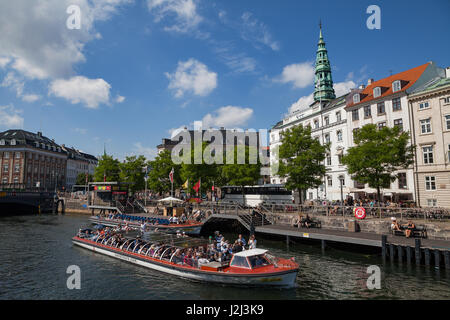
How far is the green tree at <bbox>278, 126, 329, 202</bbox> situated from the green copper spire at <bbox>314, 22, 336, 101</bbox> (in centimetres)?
2324

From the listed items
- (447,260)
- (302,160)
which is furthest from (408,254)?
(302,160)

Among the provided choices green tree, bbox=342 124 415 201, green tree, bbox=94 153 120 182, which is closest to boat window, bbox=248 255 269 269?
green tree, bbox=342 124 415 201

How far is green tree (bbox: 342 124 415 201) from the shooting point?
93.9 feet

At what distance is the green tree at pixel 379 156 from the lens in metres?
28.6

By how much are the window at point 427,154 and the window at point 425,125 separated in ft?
7.38

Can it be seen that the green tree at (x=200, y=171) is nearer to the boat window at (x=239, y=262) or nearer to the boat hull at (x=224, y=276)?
the boat hull at (x=224, y=276)

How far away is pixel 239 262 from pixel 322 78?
2019 inches

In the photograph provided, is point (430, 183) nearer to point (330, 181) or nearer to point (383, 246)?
point (330, 181)

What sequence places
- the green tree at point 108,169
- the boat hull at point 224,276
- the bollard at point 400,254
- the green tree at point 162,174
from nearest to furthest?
the boat hull at point 224,276 → the bollard at point 400,254 → the green tree at point 162,174 → the green tree at point 108,169

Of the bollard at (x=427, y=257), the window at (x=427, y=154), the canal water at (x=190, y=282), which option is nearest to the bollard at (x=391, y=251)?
the canal water at (x=190, y=282)

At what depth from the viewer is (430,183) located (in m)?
35.2

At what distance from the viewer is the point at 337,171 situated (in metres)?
47.4
